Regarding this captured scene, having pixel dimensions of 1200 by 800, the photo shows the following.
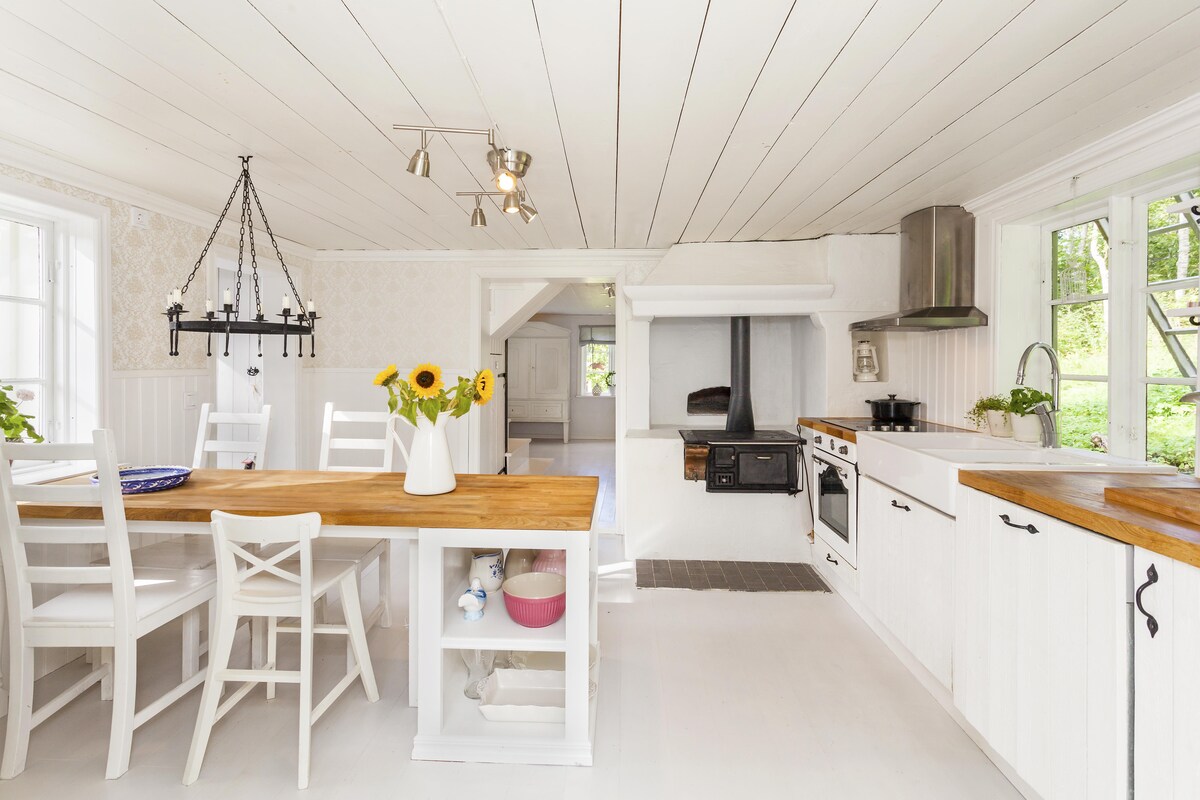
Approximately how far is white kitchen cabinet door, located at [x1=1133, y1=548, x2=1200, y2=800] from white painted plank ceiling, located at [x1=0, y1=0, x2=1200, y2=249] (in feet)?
4.20

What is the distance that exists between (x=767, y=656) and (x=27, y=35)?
10.3ft

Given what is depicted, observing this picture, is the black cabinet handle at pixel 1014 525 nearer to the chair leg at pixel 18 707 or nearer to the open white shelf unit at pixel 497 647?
the open white shelf unit at pixel 497 647

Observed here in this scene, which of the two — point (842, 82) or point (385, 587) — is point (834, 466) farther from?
point (385, 587)

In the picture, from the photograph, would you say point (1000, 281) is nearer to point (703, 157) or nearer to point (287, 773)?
point (703, 157)

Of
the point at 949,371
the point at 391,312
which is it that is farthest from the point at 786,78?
the point at 391,312

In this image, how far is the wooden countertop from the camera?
112cm

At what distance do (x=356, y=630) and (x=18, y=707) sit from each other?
915 millimetres

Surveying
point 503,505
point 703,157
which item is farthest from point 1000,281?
point 503,505

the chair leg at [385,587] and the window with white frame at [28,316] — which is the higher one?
the window with white frame at [28,316]

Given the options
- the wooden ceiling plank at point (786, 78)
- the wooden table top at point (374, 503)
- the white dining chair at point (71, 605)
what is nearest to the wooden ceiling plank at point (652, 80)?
the wooden ceiling plank at point (786, 78)

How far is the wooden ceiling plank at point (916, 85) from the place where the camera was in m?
1.43

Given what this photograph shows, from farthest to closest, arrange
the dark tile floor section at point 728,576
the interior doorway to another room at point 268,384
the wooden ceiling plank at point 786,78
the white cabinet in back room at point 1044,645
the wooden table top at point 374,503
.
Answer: the interior doorway to another room at point 268,384 → the dark tile floor section at point 728,576 → the wooden table top at point 374,503 → the wooden ceiling plank at point 786,78 → the white cabinet in back room at point 1044,645

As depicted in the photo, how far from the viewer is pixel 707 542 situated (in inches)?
148

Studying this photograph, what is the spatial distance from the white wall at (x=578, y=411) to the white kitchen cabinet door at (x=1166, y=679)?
8.57 meters
